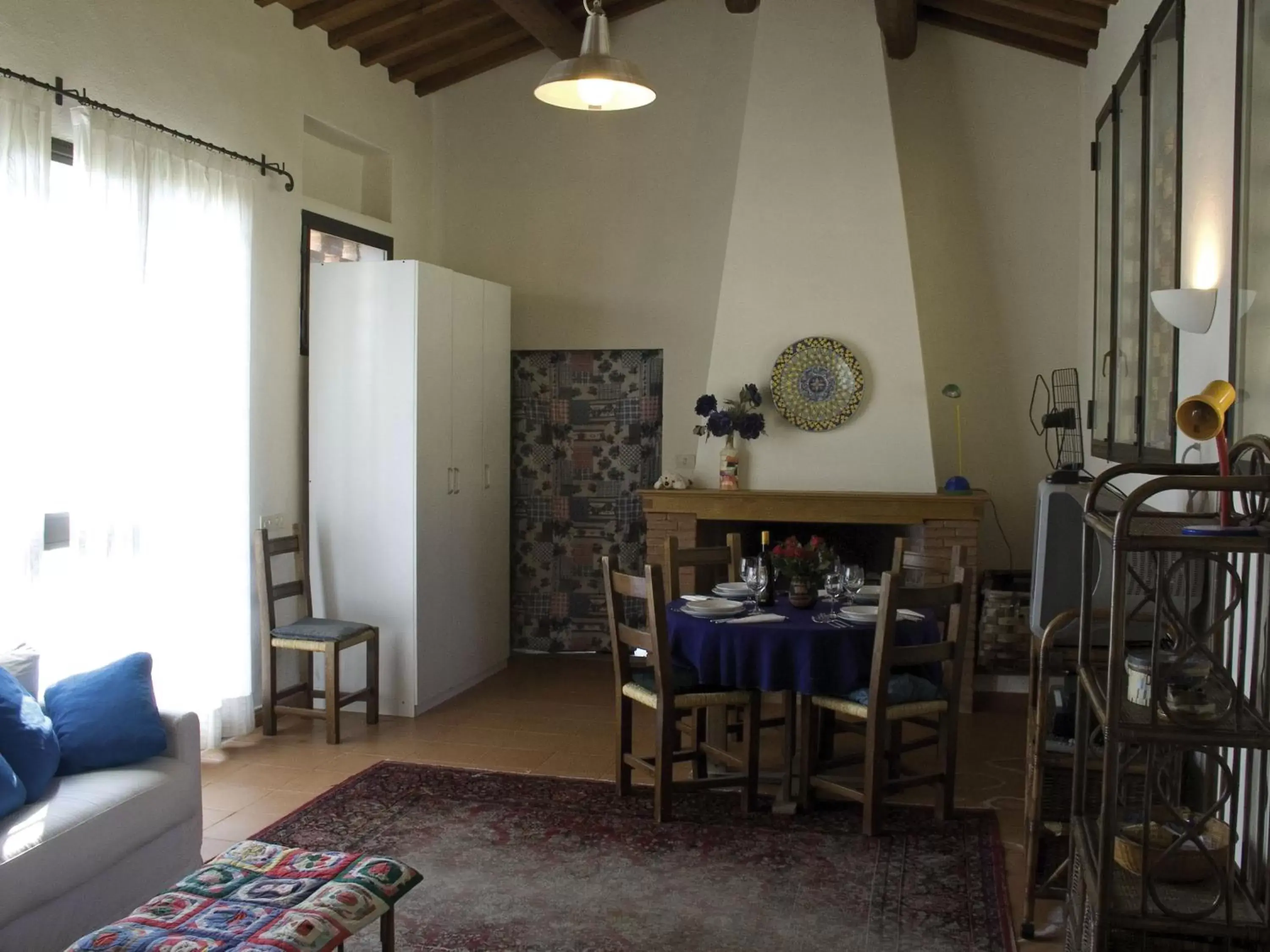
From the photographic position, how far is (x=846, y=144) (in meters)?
6.18

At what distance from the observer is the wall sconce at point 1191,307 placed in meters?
3.05

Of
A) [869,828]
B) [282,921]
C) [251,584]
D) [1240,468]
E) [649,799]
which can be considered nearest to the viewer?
[282,921]

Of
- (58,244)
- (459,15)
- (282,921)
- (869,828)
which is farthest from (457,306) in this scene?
(282,921)

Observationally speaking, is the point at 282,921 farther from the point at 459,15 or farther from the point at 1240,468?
the point at 459,15

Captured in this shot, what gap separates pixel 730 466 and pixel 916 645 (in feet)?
7.29

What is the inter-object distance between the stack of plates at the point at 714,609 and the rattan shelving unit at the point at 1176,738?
5.95 feet

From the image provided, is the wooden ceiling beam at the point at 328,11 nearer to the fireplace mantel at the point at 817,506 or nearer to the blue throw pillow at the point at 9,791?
the fireplace mantel at the point at 817,506

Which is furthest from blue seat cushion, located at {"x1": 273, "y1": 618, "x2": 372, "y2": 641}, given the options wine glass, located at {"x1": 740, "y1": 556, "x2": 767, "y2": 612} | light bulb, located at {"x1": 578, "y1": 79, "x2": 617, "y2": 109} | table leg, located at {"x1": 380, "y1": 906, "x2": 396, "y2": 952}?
light bulb, located at {"x1": 578, "y1": 79, "x2": 617, "y2": 109}

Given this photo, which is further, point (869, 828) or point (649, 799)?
point (649, 799)

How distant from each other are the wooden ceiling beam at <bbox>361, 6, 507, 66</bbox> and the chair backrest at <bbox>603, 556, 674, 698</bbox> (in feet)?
11.3

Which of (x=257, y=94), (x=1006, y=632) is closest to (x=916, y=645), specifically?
(x=1006, y=632)

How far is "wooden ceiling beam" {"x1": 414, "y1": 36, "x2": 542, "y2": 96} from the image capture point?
6855 mm

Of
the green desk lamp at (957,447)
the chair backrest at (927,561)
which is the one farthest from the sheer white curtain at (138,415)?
the green desk lamp at (957,447)

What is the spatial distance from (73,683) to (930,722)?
307 cm
